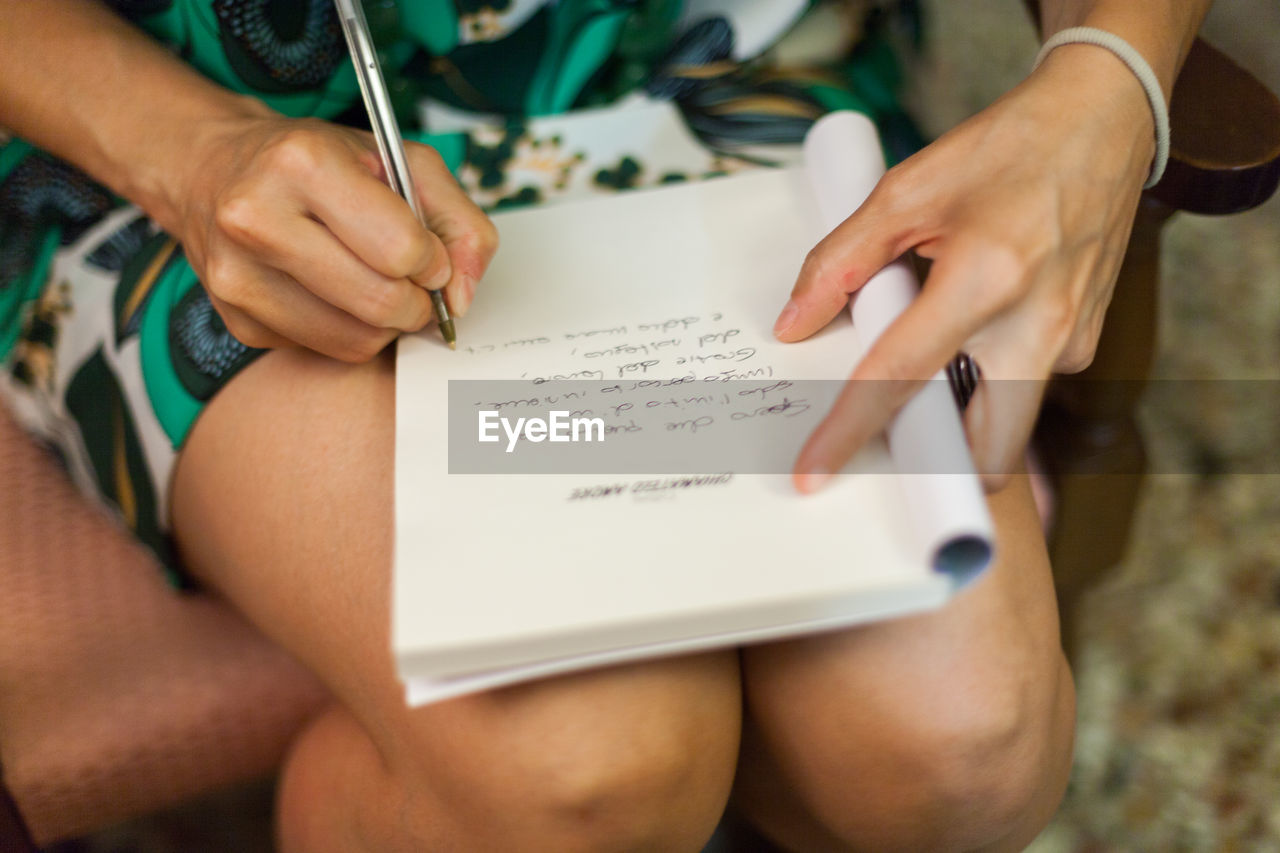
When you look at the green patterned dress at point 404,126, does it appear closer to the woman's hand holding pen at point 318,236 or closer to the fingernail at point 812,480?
the woman's hand holding pen at point 318,236

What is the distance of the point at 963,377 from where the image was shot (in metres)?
0.51

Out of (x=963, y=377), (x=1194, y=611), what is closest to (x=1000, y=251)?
(x=963, y=377)

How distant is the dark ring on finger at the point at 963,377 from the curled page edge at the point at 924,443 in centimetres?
3

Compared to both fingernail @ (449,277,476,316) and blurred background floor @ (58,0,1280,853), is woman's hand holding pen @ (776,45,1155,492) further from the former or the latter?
blurred background floor @ (58,0,1280,853)

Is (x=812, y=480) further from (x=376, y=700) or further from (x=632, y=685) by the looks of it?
(x=376, y=700)


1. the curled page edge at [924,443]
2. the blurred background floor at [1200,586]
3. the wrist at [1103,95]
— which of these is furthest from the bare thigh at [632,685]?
the blurred background floor at [1200,586]

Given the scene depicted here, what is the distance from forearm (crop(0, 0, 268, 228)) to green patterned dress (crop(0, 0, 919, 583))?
4cm

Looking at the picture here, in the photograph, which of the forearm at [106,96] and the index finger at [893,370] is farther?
the forearm at [106,96]

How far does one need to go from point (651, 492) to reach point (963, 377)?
0.18 m

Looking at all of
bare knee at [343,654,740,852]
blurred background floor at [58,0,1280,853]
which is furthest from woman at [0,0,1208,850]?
blurred background floor at [58,0,1280,853]

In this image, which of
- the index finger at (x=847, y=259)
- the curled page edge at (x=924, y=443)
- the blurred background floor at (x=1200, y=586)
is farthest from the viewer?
the blurred background floor at (x=1200, y=586)

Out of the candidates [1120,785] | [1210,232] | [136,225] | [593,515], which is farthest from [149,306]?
[1210,232]

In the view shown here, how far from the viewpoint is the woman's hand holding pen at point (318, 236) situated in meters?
0.48

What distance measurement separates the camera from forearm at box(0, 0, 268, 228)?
579mm
